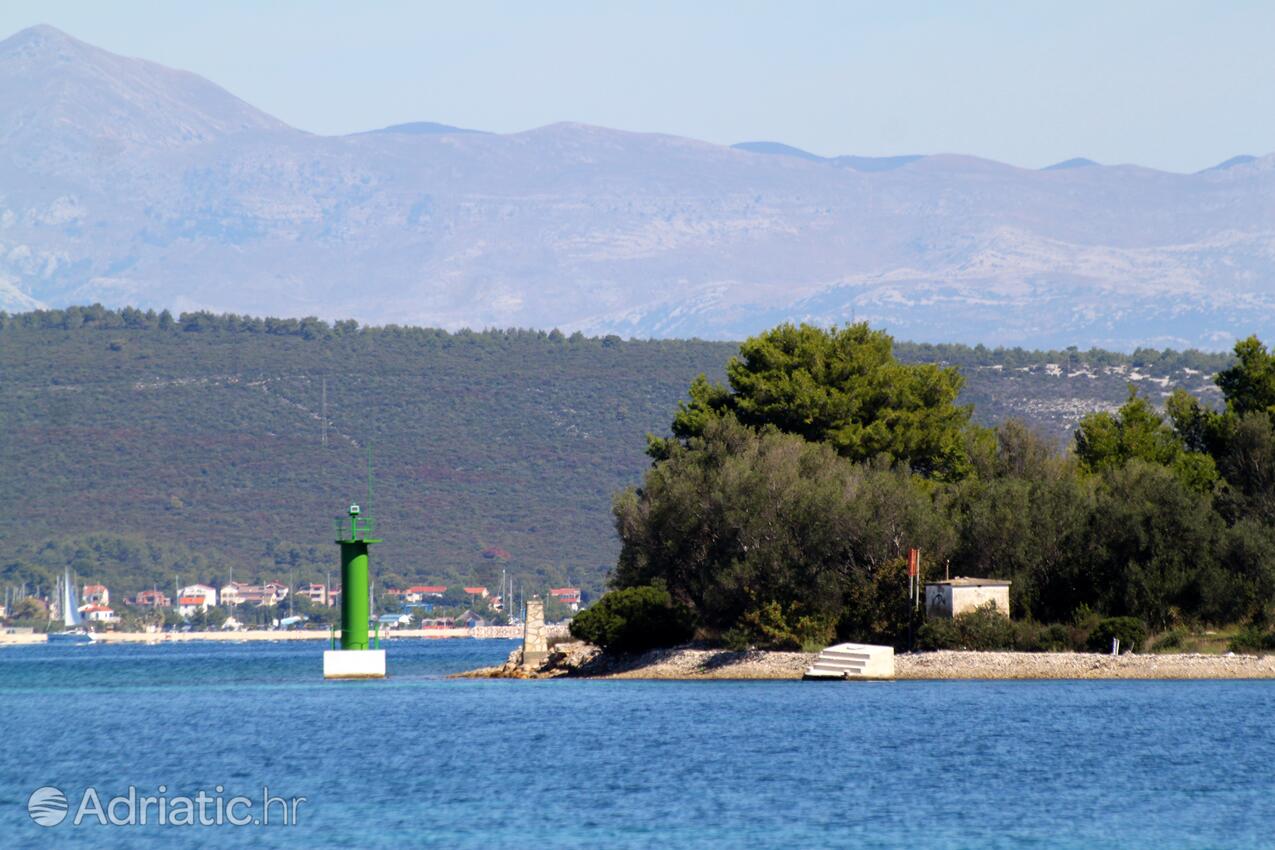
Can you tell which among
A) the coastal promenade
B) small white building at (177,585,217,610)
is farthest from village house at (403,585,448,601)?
small white building at (177,585,217,610)

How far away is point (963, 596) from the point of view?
5578 centimetres

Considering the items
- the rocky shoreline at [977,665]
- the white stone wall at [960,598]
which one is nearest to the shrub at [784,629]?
the rocky shoreline at [977,665]

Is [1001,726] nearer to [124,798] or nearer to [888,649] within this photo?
[888,649]

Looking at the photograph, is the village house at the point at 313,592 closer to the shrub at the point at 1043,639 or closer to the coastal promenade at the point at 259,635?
the coastal promenade at the point at 259,635

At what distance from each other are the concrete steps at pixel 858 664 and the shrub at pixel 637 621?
26.8 feet

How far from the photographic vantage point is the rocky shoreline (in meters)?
53.6

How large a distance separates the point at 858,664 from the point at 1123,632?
700 centimetres

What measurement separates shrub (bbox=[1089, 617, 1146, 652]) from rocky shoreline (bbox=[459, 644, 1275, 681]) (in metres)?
0.73

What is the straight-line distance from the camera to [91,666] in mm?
100000

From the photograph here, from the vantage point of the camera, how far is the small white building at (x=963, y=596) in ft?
183

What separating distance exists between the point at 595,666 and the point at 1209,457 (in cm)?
2003

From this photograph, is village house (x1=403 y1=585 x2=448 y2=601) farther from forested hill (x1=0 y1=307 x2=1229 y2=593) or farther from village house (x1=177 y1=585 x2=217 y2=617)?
village house (x1=177 y1=585 x2=217 y2=617)

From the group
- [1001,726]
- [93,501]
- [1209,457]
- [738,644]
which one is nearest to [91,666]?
[738,644]

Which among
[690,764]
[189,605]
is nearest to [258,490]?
[189,605]
